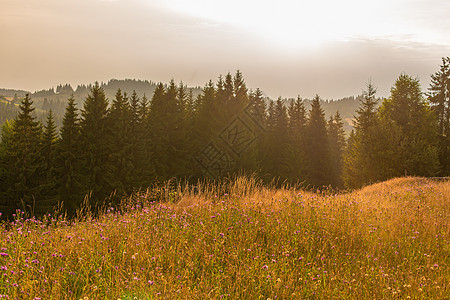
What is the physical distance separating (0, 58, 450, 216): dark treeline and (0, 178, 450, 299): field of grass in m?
18.0

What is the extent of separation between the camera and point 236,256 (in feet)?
14.4

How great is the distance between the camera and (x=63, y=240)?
475cm

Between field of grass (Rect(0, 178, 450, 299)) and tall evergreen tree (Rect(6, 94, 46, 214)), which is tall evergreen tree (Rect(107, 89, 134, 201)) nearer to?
tall evergreen tree (Rect(6, 94, 46, 214))

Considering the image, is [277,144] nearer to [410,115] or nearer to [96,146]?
[410,115]

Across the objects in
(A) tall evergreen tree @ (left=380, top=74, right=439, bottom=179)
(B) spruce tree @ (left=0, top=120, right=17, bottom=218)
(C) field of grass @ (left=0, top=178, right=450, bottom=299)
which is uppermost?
(A) tall evergreen tree @ (left=380, top=74, right=439, bottom=179)

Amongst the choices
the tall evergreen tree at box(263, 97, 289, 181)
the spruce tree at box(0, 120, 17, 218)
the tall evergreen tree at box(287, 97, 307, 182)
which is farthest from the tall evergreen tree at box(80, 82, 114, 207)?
the tall evergreen tree at box(287, 97, 307, 182)

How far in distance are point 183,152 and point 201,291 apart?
119ft

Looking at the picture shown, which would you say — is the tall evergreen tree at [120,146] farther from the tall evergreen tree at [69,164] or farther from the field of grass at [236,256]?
the field of grass at [236,256]

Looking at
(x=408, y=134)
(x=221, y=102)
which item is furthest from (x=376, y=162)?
(x=221, y=102)

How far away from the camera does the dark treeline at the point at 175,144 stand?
2984 cm

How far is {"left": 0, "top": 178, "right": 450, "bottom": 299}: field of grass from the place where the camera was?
3779mm

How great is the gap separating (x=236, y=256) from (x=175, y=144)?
36.2 meters

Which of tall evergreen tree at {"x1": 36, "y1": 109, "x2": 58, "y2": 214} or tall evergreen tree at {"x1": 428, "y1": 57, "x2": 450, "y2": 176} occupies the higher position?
tall evergreen tree at {"x1": 428, "y1": 57, "x2": 450, "y2": 176}

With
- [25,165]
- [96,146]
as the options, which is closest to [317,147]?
[96,146]
